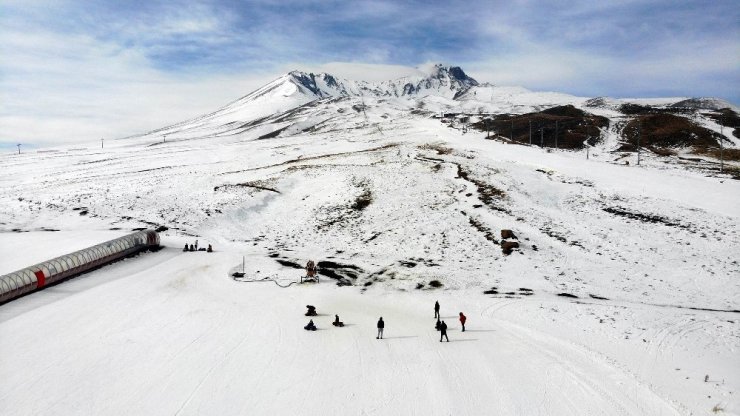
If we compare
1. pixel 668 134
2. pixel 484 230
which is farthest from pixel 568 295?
pixel 668 134

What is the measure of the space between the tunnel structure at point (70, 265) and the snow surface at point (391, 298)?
965 millimetres

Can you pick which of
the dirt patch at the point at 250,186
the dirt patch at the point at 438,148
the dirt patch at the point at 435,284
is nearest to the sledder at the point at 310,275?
the dirt patch at the point at 435,284

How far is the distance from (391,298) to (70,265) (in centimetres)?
2639

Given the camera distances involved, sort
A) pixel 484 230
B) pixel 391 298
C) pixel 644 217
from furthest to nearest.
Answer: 1. pixel 644 217
2. pixel 484 230
3. pixel 391 298

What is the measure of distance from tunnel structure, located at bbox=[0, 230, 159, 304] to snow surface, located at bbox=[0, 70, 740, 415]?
Answer: 965 millimetres

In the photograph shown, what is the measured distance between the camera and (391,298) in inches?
1336

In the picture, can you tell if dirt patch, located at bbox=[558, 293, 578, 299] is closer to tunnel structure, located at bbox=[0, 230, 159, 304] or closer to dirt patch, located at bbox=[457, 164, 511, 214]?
dirt patch, located at bbox=[457, 164, 511, 214]

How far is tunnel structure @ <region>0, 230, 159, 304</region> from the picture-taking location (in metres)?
29.9

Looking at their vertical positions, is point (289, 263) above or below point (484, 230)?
below

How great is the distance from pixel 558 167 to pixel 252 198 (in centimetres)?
5147

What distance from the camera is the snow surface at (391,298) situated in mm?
19781

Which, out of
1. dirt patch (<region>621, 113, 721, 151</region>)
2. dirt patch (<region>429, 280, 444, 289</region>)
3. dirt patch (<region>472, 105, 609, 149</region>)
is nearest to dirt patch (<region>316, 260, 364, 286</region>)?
dirt patch (<region>429, 280, 444, 289</region>)

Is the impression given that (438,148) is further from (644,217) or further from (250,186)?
(644,217)

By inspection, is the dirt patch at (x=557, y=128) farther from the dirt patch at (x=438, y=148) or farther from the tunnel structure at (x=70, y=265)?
the tunnel structure at (x=70, y=265)
